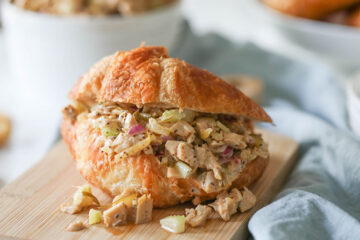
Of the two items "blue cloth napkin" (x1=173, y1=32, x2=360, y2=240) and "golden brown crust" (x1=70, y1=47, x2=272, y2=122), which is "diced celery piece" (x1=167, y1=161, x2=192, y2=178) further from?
"blue cloth napkin" (x1=173, y1=32, x2=360, y2=240)

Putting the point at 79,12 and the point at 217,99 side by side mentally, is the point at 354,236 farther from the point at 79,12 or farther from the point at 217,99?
the point at 79,12

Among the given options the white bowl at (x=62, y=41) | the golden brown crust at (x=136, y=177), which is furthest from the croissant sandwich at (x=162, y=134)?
the white bowl at (x=62, y=41)

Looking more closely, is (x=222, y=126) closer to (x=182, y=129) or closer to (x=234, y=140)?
(x=234, y=140)

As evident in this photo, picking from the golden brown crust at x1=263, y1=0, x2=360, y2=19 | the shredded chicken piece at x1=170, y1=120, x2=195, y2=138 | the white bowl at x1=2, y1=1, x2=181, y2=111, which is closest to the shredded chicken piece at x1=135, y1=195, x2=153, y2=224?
the shredded chicken piece at x1=170, y1=120, x2=195, y2=138

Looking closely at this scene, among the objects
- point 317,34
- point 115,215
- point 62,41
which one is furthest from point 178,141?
point 317,34

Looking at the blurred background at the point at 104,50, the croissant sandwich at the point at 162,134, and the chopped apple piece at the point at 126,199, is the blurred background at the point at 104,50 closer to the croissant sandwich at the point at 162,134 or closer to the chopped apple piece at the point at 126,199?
the croissant sandwich at the point at 162,134

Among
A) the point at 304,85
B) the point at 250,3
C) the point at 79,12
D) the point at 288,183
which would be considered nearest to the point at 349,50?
the point at 304,85
